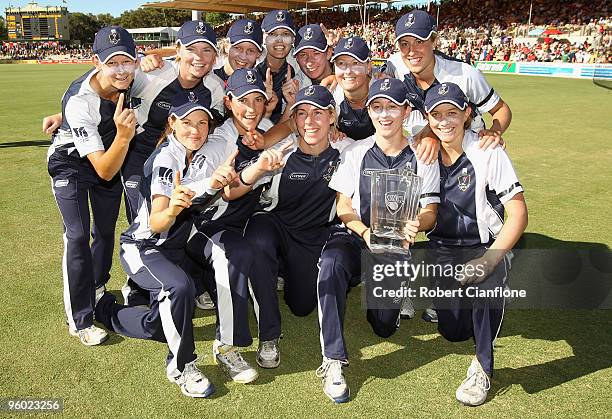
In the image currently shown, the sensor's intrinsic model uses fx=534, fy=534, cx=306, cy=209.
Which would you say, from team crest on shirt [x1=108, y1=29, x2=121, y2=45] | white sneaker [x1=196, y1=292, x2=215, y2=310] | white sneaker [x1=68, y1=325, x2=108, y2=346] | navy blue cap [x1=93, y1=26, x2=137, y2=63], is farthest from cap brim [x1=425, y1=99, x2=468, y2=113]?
white sneaker [x1=68, y1=325, x2=108, y2=346]

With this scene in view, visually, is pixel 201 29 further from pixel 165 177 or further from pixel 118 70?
pixel 165 177

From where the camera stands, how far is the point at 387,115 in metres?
4.16

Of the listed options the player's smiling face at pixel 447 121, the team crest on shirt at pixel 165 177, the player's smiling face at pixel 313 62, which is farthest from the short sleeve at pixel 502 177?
the team crest on shirt at pixel 165 177

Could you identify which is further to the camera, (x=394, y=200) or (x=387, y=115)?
(x=387, y=115)

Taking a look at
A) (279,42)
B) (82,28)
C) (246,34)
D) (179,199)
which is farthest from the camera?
(82,28)

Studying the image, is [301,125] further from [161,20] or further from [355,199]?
[161,20]

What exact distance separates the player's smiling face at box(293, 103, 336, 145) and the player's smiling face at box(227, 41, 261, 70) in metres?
1.14

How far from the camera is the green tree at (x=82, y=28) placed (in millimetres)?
122750

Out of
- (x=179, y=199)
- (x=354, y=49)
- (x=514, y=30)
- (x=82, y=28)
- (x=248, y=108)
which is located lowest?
(x=179, y=199)

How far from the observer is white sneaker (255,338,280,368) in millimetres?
4023

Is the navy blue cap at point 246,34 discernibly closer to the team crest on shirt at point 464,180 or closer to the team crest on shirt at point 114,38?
the team crest on shirt at point 114,38

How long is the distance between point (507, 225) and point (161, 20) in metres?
139

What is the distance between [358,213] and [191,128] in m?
1.48

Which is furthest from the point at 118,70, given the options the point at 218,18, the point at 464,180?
the point at 218,18
